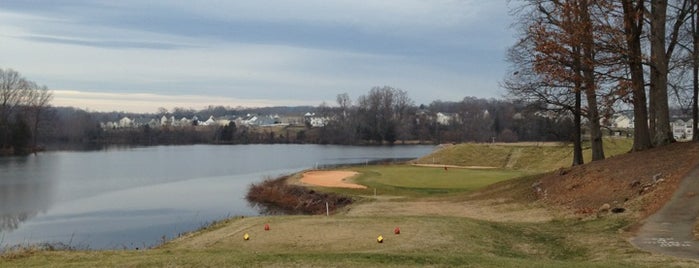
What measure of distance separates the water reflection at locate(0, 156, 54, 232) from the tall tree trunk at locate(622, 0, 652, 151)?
24.6 metres

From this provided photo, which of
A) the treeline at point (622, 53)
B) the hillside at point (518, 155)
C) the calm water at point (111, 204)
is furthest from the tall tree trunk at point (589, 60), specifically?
the hillside at point (518, 155)

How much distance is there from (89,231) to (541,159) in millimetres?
40949

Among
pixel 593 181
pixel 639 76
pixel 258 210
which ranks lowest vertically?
pixel 258 210

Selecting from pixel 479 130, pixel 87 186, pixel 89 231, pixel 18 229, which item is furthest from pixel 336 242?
pixel 479 130

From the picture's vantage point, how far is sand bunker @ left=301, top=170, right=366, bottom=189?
39.4m

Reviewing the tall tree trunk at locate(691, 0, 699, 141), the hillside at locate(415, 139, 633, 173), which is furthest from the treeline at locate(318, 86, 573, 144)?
the tall tree trunk at locate(691, 0, 699, 141)

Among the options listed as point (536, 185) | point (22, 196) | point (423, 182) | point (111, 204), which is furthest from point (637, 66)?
point (22, 196)

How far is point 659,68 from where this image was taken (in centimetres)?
2194

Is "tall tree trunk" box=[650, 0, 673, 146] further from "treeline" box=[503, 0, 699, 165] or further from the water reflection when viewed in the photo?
the water reflection

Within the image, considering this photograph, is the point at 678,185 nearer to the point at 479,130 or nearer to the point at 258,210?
the point at 258,210

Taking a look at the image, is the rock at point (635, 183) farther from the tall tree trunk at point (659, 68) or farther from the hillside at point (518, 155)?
the hillside at point (518, 155)

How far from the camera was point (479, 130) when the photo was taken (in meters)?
143

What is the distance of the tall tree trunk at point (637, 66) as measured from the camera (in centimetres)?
2123

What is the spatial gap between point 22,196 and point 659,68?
1331 inches
